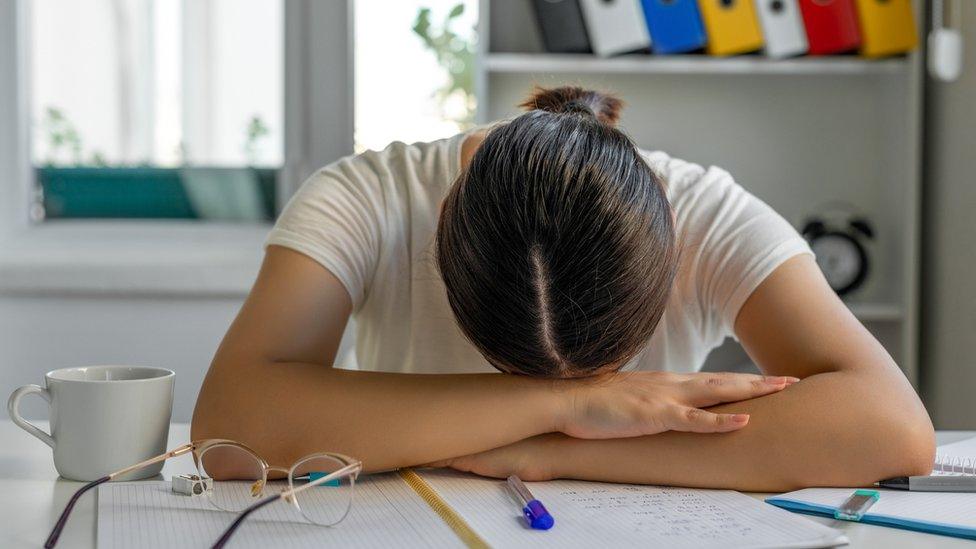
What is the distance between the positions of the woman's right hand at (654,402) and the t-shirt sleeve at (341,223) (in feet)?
1.08

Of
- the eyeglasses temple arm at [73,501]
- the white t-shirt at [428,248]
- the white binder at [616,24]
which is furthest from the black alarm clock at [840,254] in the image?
the eyeglasses temple arm at [73,501]

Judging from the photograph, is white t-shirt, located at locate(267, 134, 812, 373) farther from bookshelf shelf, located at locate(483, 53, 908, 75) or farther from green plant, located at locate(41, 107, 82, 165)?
green plant, located at locate(41, 107, 82, 165)

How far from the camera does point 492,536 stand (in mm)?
734

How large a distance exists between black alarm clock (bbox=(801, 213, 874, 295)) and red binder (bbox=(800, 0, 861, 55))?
446 mm

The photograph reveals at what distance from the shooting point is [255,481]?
3.07 ft

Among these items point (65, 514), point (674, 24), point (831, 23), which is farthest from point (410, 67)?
point (65, 514)

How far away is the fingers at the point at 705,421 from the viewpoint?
36.7 inches

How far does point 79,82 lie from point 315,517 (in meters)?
2.39

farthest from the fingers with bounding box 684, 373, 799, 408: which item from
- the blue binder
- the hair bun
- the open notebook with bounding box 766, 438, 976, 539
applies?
the blue binder

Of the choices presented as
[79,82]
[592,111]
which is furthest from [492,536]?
[79,82]

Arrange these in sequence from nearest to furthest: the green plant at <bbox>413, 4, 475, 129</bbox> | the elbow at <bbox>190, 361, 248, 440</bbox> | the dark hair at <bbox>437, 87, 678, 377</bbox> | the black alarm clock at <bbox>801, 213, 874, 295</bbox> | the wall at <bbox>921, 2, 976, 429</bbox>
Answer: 1. the dark hair at <bbox>437, 87, 678, 377</bbox>
2. the elbow at <bbox>190, 361, 248, 440</bbox>
3. the wall at <bbox>921, 2, 976, 429</bbox>
4. the black alarm clock at <bbox>801, 213, 874, 295</bbox>
5. the green plant at <bbox>413, 4, 475, 129</bbox>

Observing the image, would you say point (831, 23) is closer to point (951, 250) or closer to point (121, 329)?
point (951, 250)

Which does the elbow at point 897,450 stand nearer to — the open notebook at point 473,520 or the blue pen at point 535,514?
the open notebook at point 473,520

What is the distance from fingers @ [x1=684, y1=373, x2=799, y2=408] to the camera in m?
0.96
